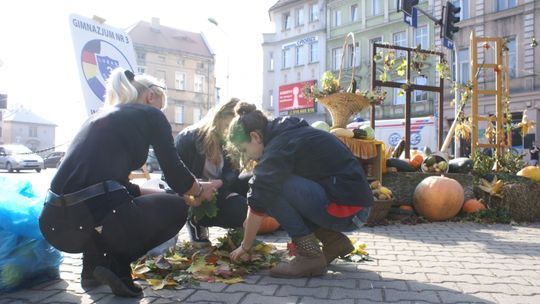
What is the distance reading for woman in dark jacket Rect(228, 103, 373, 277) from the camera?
284cm

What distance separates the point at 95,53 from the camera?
517 cm

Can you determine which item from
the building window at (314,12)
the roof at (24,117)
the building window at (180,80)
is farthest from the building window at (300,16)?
the roof at (24,117)

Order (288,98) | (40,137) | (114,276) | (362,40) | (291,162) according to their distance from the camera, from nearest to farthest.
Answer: (114,276), (291,162), (362,40), (288,98), (40,137)

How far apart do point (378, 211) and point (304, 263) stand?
280cm

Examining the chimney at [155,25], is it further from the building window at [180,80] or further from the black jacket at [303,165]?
→ the black jacket at [303,165]

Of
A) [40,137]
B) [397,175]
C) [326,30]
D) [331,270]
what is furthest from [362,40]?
[40,137]

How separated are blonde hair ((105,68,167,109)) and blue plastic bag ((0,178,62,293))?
29.0 inches

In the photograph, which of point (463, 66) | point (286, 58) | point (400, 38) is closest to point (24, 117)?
point (286, 58)

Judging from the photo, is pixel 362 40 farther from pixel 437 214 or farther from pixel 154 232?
pixel 154 232

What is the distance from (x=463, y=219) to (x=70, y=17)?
5146 millimetres

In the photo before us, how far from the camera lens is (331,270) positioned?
3193 mm

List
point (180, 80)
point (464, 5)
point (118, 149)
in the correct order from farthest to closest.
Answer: point (180, 80) → point (464, 5) → point (118, 149)

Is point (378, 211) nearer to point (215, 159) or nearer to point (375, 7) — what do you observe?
point (215, 159)

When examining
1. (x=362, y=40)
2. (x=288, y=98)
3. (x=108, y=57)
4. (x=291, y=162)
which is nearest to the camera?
(x=291, y=162)
